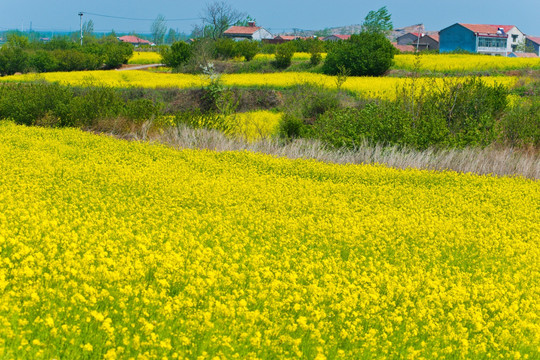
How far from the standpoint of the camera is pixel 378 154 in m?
14.6

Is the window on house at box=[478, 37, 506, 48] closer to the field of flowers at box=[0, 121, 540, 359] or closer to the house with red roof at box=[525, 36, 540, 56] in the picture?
the house with red roof at box=[525, 36, 540, 56]

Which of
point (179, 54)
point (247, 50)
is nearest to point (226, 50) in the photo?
point (247, 50)

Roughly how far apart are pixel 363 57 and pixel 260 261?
33.2m

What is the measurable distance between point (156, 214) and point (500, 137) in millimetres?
11943

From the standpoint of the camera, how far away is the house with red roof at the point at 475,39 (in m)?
93.4

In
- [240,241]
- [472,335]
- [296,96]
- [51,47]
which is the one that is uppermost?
[51,47]

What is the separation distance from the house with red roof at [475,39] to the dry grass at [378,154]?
8311cm

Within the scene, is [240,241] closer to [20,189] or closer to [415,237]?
[415,237]

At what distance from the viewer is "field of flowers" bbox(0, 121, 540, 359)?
185 inches

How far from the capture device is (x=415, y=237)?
8164 mm

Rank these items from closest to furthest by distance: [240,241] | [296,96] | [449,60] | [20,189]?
[240,241] < [20,189] < [296,96] < [449,60]

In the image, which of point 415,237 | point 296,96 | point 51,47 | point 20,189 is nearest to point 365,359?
point 415,237

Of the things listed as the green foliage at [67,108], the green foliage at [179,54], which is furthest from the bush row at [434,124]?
the green foliage at [179,54]

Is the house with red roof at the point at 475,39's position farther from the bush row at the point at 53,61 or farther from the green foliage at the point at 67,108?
the green foliage at the point at 67,108
